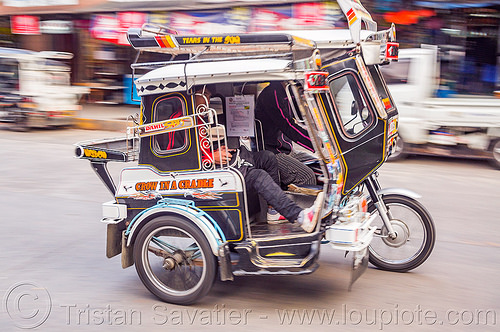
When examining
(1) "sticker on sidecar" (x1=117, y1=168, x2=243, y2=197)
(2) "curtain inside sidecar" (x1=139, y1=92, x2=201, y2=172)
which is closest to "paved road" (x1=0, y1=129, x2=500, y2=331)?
(1) "sticker on sidecar" (x1=117, y1=168, x2=243, y2=197)

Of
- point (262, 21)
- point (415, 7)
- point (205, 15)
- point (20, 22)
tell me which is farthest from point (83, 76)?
point (415, 7)

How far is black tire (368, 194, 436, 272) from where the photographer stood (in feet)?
16.9

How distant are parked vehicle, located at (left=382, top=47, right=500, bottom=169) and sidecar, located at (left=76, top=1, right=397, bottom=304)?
19.3 feet

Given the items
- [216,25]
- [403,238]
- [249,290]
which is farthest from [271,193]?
[216,25]

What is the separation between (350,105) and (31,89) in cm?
1137

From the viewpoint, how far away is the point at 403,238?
17.1 feet

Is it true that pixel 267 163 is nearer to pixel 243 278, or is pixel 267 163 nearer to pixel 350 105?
pixel 350 105

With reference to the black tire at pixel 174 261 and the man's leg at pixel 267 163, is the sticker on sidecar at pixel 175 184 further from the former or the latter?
the man's leg at pixel 267 163

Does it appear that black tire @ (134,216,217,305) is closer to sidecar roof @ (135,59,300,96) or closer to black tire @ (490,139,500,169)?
sidecar roof @ (135,59,300,96)

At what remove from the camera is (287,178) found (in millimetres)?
5480

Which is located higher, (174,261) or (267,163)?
(267,163)

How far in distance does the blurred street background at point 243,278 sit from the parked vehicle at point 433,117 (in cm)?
4

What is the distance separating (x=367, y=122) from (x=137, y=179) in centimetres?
200

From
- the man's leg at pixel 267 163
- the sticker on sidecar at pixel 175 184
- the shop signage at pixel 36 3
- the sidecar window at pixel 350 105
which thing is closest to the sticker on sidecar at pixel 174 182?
the sticker on sidecar at pixel 175 184
